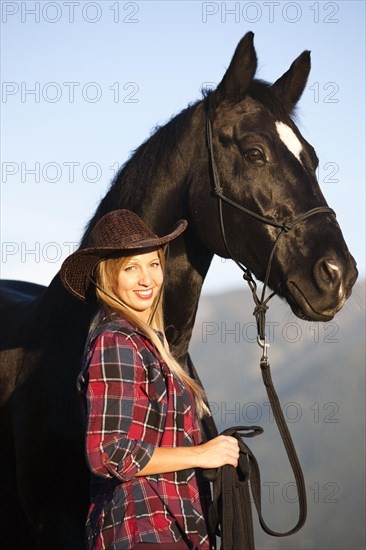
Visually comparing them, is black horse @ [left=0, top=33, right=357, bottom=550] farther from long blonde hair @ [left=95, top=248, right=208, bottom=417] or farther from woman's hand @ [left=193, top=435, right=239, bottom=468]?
woman's hand @ [left=193, top=435, right=239, bottom=468]

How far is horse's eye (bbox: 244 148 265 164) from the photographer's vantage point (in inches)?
150

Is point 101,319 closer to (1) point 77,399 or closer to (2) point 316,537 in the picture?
(1) point 77,399

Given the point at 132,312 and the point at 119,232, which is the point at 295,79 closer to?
the point at 119,232

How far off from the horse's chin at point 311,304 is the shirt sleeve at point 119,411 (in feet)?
3.89

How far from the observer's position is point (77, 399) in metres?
3.83

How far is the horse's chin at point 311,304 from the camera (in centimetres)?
353

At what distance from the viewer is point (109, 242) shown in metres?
2.82

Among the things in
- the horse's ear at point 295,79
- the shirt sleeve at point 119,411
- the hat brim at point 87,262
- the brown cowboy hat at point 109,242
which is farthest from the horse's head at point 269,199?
the shirt sleeve at point 119,411

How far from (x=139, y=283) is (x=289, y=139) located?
139 centimetres

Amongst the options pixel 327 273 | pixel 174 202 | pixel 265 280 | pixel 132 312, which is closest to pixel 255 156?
pixel 174 202

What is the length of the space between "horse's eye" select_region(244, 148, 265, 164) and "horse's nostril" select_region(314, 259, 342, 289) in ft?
1.98

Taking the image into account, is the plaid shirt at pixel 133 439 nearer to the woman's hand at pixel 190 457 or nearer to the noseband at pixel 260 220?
the woman's hand at pixel 190 457

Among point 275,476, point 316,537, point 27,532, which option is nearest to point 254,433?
point 27,532

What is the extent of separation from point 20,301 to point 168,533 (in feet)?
9.80
